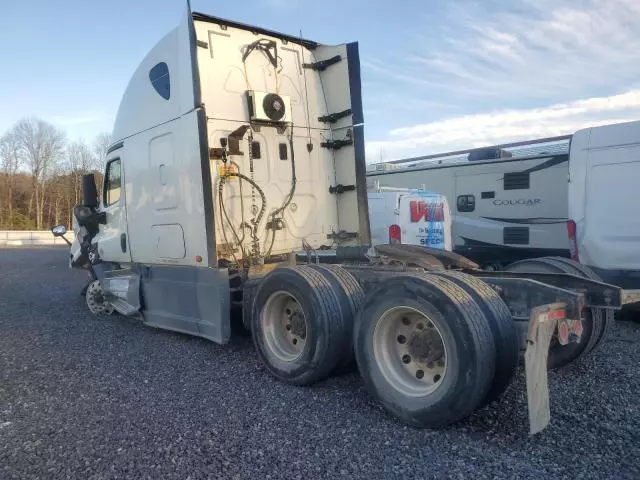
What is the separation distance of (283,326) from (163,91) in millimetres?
3233

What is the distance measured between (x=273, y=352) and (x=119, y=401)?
1434 millimetres

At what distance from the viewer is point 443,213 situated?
9.35 m

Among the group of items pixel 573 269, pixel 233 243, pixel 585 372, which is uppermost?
pixel 233 243

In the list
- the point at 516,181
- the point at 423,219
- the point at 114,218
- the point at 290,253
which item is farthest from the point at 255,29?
the point at 516,181

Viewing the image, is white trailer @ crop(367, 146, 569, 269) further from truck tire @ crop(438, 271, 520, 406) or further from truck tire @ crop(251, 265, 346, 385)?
truck tire @ crop(438, 271, 520, 406)

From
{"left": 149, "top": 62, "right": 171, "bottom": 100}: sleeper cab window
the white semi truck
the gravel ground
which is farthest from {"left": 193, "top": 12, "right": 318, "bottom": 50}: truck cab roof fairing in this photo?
the gravel ground

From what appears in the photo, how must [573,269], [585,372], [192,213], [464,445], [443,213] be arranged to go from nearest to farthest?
[464,445] → [585,372] → [573,269] → [192,213] → [443,213]

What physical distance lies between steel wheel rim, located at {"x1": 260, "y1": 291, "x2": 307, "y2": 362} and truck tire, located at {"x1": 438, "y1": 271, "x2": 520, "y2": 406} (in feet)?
6.02

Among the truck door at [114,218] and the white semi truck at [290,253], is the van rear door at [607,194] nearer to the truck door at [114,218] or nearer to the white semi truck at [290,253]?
the white semi truck at [290,253]

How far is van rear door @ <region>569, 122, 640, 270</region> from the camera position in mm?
7234

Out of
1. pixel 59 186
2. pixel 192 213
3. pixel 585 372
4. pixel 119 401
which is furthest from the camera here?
pixel 59 186

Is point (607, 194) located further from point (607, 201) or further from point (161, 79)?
point (161, 79)

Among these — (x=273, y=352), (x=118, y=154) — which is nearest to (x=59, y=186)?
(x=118, y=154)

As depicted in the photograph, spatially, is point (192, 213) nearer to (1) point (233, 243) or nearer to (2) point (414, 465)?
(1) point (233, 243)
